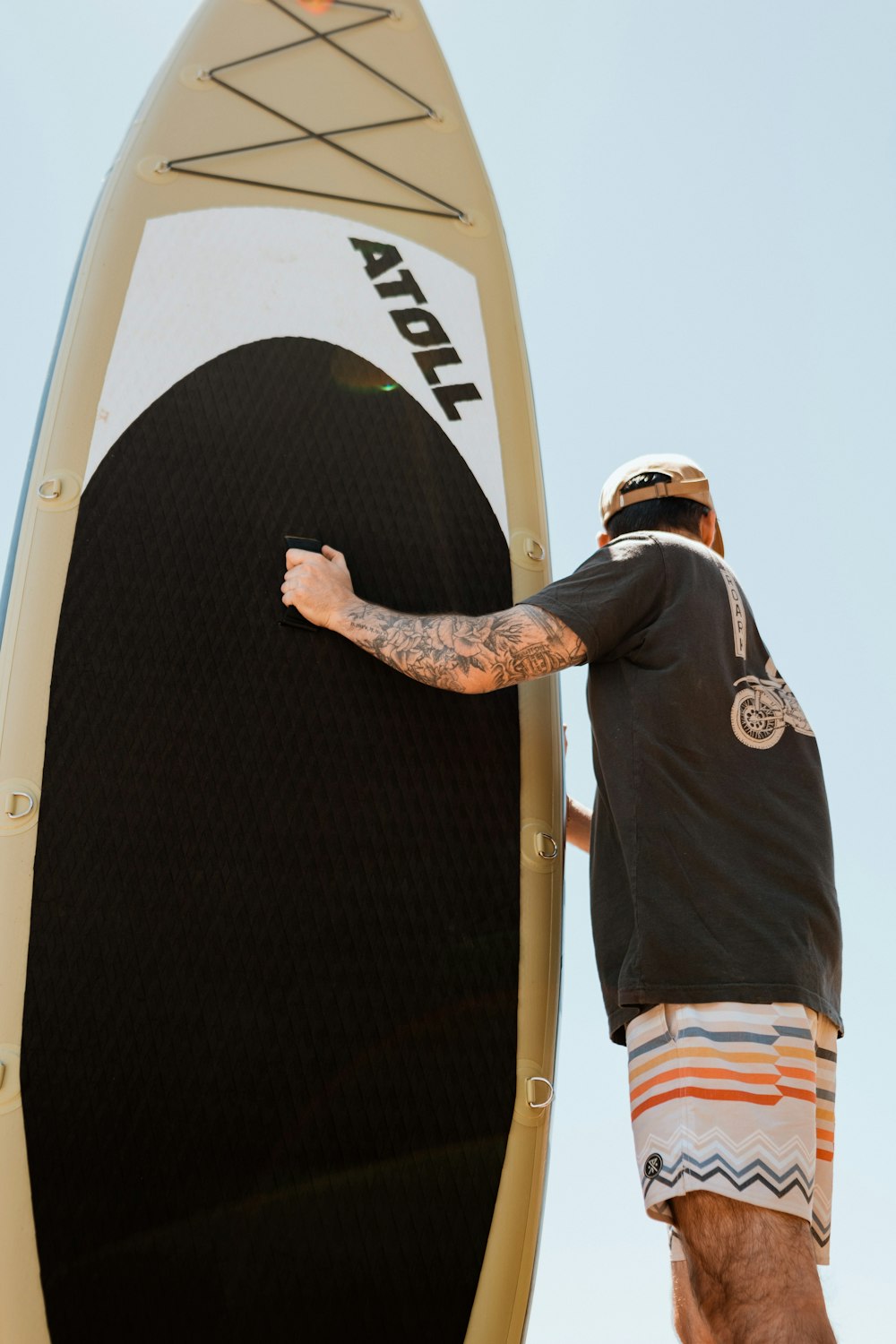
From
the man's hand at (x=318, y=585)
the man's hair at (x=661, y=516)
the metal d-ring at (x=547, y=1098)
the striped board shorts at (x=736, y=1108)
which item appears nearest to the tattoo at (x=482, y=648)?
the man's hand at (x=318, y=585)

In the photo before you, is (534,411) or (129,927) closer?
(129,927)

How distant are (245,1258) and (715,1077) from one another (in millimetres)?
726

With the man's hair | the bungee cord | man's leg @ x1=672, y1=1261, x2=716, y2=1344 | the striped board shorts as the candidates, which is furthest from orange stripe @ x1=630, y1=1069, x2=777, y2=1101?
the bungee cord

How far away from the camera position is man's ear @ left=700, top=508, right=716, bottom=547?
215 centimetres

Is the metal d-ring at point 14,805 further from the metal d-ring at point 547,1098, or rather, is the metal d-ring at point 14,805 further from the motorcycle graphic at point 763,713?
the motorcycle graphic at point 763,713

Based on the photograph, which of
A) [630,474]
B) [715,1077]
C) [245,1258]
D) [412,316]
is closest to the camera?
Answer: [715,1077]

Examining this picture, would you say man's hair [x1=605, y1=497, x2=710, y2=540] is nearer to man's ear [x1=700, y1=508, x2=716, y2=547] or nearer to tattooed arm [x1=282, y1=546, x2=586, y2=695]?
man's ear [x1=700, y1=508, x2=716, y2=547]

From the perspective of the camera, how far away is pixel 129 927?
6.37ft

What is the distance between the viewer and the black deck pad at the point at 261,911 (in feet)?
6.02

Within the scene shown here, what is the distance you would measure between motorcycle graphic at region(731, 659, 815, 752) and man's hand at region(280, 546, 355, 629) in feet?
2.14

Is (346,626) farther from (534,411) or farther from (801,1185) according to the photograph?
(801,1185)

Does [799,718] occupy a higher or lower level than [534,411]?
lower

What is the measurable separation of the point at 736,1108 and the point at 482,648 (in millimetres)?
697

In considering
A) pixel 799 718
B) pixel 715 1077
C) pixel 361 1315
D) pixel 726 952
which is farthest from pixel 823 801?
pixel 361 1315
